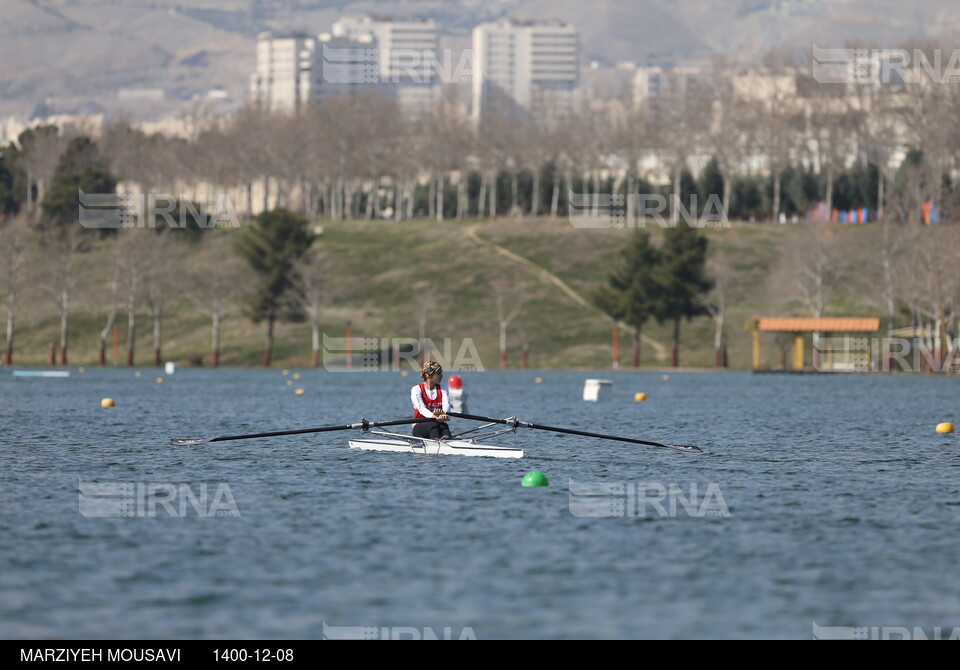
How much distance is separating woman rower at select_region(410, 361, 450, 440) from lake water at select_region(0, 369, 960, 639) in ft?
2.77

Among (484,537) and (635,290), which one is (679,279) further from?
(484,537)

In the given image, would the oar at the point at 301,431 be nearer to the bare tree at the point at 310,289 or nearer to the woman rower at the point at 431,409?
the woman rower at the point at 431,409

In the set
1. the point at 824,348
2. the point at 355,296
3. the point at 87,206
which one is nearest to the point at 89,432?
the point at 824,348

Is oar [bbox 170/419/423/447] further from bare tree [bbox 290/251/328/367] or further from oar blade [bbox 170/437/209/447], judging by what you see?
bare tree [bbox 290/251/328/367]

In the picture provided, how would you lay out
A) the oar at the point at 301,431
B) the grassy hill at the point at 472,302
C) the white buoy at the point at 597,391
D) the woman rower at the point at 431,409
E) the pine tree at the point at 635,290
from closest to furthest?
the oar at the point at 301,431 → the woman rower at the point at 431,409 → the white buoy at the point at 597,391 → the pine tree at the point at 635,290 → the grassy hill at the point at 472,302

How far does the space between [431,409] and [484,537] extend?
13550 millimetres

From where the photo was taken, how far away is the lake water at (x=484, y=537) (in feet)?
64.5

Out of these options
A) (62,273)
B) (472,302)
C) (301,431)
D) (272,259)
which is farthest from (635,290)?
(301,431)

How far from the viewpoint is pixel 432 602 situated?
20.4m

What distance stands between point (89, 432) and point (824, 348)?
86.7 meters

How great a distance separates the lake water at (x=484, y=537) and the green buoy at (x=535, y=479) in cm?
43

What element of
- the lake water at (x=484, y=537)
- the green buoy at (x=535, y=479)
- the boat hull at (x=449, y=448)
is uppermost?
the boat hull at (x=449, y=448)

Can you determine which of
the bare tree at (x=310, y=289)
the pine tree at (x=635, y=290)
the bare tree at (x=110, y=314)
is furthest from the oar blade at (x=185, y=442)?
the bare tree at (x=310, y=289)

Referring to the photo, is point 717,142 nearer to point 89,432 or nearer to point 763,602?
point 89,432
